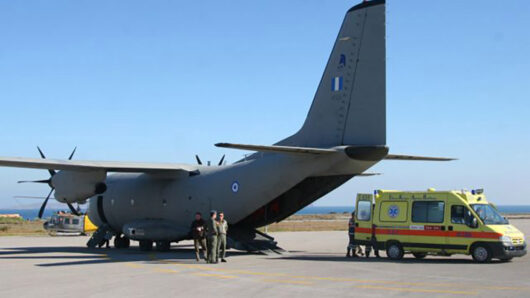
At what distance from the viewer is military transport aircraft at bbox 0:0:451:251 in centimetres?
1828

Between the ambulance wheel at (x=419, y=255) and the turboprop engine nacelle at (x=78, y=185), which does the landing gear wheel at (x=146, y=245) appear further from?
the ambulance wheel at (x=419, y=255)

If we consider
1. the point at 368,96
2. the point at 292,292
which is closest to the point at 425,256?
the point at 368,96

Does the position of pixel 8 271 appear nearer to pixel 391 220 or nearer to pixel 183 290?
pixel 183 290

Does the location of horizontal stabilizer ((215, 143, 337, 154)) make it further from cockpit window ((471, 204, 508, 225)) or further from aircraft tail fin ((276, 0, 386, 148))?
cockpit window ((471, 204, 508, 225))

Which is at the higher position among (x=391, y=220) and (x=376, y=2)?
(x=376, y=2)

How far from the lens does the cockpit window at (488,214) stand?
17469 mm

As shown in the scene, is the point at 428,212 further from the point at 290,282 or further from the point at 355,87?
the point at 290,282

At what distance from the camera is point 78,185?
73.6ft

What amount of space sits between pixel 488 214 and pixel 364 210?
3.83 m

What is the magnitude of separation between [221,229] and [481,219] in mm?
7627

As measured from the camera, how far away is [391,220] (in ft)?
61.8

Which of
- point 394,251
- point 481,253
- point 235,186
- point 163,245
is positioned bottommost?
point 163,245

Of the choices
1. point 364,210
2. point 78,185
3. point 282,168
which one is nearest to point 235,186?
point 282,168

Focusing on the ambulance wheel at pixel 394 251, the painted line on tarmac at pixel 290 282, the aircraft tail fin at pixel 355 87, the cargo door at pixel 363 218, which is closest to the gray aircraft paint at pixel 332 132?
the aircraft tail fin at pixel 355 87
